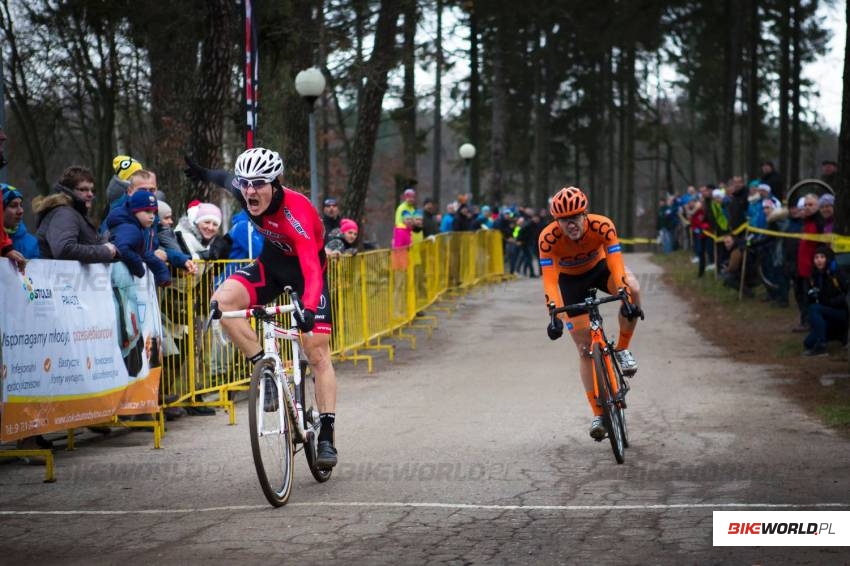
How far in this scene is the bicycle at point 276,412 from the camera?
7094 mm

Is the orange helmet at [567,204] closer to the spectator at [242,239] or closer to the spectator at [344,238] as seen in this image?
the spectator at [242,239]

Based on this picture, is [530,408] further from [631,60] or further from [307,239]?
[631,60]

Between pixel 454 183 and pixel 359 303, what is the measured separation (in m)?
96.2

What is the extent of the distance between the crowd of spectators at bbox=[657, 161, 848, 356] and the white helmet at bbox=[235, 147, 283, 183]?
28.0 ft

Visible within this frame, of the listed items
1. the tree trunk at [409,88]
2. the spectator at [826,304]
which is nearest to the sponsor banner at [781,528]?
the spectator at [826,304]

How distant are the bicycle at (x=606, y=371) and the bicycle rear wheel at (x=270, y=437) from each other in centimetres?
224

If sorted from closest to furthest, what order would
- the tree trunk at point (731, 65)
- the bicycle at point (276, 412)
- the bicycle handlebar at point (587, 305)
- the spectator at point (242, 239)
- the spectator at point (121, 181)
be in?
the bicycle at point (276, 412)
the bicycle handlebar at point (587, 305)
the spectator at point (121, 181)
the spectator at point (242, 239)
the tree trunk at point (731, 65)

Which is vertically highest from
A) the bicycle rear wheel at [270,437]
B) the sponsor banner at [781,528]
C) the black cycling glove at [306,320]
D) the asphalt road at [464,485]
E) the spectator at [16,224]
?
the spectator at [16,224]

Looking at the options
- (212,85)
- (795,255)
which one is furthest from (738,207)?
(212,85)

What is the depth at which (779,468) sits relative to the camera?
821 cm

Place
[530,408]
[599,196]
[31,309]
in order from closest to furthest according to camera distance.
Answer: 1. [31,309]
2. [530,408]
3. [599,196]

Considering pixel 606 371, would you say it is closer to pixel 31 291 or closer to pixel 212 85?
pixel 31 291

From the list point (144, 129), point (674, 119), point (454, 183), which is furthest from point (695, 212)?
point (454, 183)

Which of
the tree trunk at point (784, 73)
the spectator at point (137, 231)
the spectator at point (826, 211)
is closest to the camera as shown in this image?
the spectator at point (137, 231)
